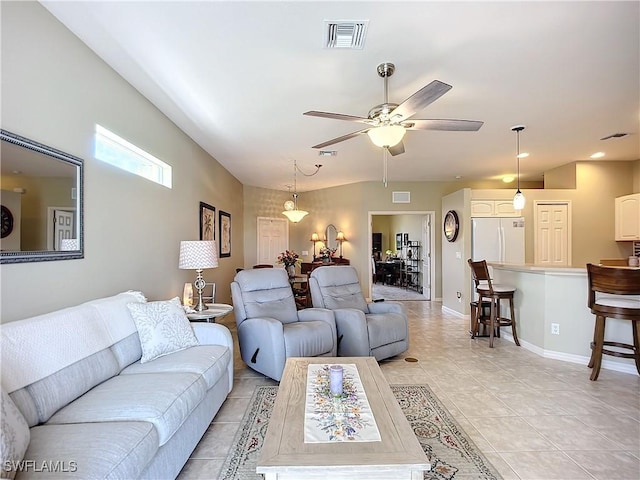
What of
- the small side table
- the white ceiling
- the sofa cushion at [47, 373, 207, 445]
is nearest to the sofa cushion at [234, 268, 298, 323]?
the small side table

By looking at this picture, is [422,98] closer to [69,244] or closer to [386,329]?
[386,329]

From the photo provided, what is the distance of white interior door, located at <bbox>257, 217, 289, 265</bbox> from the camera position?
806 cm

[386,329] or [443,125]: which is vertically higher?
[443,125]

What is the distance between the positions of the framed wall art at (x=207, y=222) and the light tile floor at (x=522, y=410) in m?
1.87

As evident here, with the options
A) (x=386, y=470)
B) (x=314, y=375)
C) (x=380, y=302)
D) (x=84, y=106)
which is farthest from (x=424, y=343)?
(x=84, y=106)

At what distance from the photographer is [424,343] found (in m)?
4.39

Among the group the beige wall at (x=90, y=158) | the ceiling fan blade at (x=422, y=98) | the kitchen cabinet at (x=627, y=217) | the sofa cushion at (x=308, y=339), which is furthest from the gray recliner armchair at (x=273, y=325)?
the kitchen cabinet at (x=627, y=217)

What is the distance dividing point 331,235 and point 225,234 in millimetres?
2992

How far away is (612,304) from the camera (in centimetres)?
312

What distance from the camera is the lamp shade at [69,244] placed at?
2112mm

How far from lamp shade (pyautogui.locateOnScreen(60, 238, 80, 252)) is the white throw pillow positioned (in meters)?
0.52

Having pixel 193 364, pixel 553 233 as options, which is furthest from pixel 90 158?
pixel 553 233

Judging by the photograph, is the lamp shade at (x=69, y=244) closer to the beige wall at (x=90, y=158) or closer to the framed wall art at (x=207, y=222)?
the beige wall at (x=90, y=158)

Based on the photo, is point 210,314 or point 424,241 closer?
point 210,314
